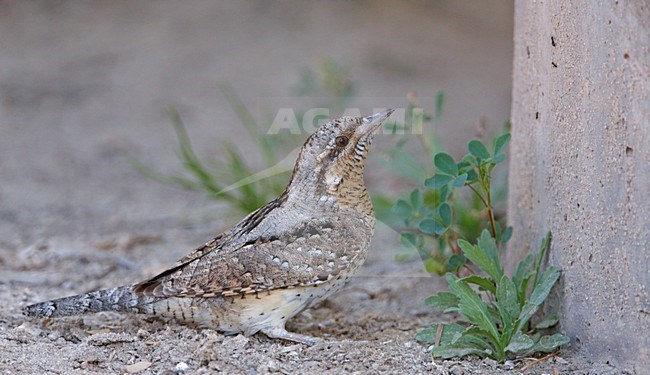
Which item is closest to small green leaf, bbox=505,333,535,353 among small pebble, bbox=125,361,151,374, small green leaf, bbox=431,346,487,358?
small green leaf, bbox=431,346,487,358

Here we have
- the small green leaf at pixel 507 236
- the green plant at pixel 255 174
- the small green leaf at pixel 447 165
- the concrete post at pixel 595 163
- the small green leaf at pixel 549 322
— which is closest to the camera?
the concrete post at pixel 595 163

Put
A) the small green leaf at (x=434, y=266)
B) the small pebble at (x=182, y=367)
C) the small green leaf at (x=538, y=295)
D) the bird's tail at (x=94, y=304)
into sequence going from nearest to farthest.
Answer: the small pebble at (x=182, y=367), the small green leaf at (x=538, y=295), the bird's tail at (x=94, y=304), the small green leaf at (x=434, y=266)

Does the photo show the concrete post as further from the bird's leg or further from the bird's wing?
the bird's leg

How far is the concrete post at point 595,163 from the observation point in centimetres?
253

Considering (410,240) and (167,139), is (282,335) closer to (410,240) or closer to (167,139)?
(410,240)

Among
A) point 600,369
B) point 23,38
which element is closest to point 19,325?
point 600,369

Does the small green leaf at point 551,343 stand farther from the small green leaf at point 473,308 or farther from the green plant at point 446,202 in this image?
the green plant at point 446,202

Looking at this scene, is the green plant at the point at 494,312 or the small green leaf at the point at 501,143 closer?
the green plant at the point at 494,312

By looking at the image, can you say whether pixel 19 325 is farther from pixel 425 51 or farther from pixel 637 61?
pixel 425 51

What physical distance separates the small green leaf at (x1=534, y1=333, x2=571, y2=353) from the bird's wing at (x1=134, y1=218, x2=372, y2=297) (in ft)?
2.49

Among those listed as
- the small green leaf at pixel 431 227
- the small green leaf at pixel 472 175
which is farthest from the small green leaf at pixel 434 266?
the small green leaf at pixel 472 175

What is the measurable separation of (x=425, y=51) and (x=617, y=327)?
6.47 meters

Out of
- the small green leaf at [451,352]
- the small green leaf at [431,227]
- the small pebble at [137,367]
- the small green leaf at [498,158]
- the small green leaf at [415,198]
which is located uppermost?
the small green leaf at [498,158]

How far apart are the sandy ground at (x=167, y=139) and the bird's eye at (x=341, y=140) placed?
30.8 inches
